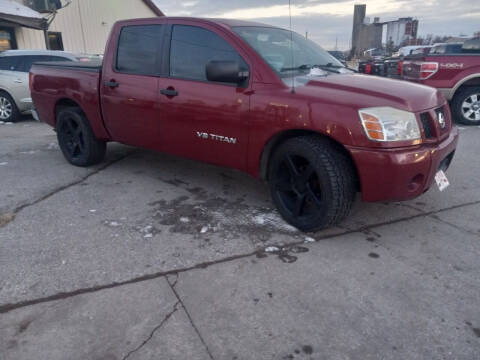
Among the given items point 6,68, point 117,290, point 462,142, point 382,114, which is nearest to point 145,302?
point 117,290

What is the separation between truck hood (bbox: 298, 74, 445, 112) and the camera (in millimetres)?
3020

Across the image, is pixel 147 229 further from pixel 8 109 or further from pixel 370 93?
pixel 8 109

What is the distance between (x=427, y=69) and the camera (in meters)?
7.61

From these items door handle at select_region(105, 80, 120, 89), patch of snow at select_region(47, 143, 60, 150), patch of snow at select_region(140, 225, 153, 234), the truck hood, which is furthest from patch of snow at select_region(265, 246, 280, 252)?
patch of snow at select_region(47, 143, 60, 150)

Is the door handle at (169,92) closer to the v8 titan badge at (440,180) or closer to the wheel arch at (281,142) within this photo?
the wheel arch at (281,142)

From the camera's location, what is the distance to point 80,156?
17.3 feet

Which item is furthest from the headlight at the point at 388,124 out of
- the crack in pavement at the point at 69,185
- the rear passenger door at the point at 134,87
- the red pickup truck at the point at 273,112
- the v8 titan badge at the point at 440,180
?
the crack in pavement at the point at 69,185

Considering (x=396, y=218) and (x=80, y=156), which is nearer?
(x=396, y=218)

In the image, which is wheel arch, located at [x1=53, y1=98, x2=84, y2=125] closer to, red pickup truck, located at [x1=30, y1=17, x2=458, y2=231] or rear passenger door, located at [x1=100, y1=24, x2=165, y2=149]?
red pickup truck, located at [x1=30, y1=17, x2=458, y2=231]

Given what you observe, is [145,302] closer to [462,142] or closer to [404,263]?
[404,263]

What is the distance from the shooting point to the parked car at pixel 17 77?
28.9 ft

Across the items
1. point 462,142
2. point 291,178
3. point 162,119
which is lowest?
point 462,142

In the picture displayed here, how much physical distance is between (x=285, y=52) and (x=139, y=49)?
1638 millimetres

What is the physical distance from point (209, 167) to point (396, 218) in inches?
99.1
